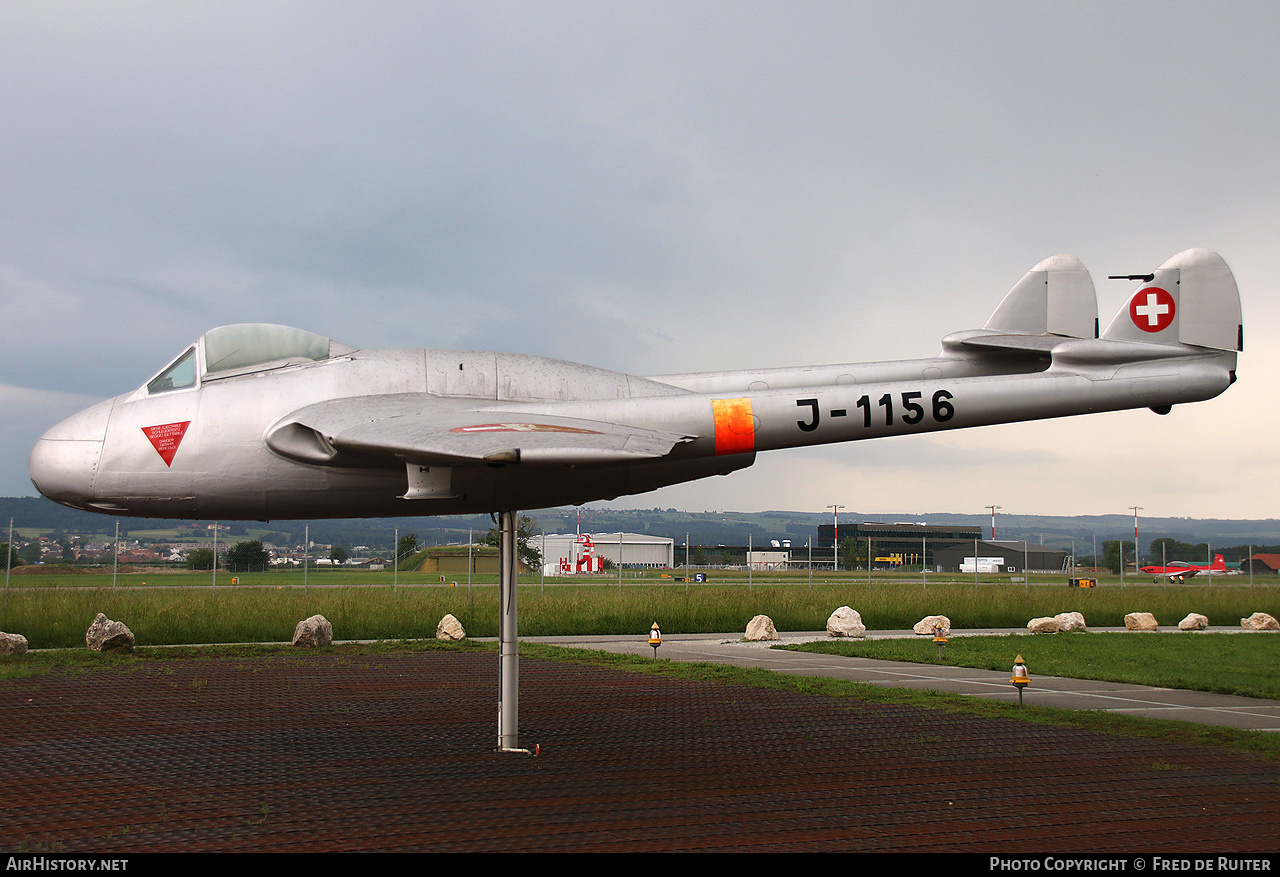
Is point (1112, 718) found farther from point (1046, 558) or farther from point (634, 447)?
point (1046, 558)

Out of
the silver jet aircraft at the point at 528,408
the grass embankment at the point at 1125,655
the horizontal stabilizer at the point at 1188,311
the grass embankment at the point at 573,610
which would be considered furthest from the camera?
the grass embankment at the point at 573,610

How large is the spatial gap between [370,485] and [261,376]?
4.98 ft

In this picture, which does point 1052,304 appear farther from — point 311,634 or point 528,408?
point 311,634

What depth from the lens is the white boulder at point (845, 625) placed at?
2517cm

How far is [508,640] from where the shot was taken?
9.97 metres

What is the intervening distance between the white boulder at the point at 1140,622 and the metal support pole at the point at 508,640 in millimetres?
23984

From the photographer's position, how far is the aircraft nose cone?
823 cm

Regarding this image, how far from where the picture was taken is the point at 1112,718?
41.9 feet

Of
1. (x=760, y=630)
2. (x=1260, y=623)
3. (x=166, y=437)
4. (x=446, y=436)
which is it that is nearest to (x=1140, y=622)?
(x=1260, y=623)

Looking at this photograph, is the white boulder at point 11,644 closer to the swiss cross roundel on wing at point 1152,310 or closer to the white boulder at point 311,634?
the white boulder at point 311,634

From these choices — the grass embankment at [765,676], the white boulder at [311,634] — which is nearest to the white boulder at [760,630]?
the grass embankment at [765,676]

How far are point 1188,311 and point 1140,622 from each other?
21.4 metres

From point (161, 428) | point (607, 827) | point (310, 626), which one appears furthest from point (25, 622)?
point (607, 827)

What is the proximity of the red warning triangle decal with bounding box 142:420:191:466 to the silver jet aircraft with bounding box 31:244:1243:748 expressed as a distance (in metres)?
0.01
